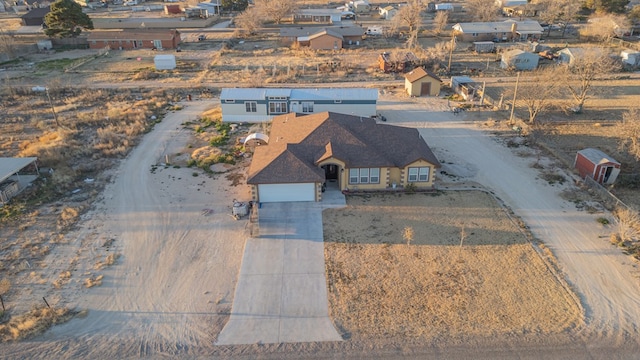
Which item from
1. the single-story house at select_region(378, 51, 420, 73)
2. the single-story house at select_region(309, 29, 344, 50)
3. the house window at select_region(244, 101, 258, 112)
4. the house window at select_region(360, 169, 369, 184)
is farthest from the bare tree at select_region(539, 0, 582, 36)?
the house window at select_region(360, 169, 369, 184)

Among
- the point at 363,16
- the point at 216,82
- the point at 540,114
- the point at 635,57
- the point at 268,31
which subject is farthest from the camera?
the point at 363,16

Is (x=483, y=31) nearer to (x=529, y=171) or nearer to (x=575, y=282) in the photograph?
(x=529, y=171)

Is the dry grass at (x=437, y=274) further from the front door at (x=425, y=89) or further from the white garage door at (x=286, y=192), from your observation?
the front door at (x=425, y=89)

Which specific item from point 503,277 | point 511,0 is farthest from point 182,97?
point 511,0

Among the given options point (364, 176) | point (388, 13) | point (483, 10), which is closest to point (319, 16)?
point (388, 13)

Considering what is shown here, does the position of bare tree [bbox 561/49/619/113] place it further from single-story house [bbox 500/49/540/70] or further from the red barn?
the red barn

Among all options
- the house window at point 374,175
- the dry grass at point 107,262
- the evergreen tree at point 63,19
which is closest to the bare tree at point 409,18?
the evergreen tree at point 63,19

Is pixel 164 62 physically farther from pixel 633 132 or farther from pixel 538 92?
pixel 633 132
